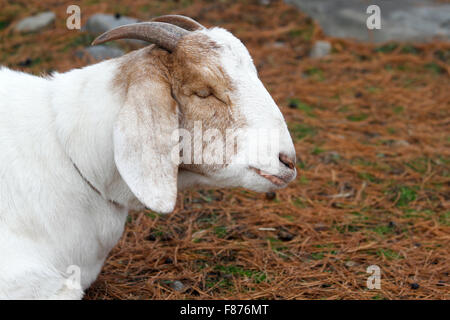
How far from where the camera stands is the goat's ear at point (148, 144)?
2410 millimetres

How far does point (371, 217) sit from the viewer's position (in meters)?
4.31

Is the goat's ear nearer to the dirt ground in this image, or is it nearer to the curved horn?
the curved horn

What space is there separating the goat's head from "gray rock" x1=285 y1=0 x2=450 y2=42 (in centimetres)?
585

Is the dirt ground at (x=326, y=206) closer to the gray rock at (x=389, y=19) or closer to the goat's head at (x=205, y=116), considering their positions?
the gray rock at (x=389, y=19)

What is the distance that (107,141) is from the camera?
263cm

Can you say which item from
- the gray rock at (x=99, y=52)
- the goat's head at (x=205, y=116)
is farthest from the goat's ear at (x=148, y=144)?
the gray rock at (x=99, y=52)

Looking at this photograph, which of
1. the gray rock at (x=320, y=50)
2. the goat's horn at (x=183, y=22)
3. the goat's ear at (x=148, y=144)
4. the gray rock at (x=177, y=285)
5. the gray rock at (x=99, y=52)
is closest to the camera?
the goat's ear at (x=148, y=144)

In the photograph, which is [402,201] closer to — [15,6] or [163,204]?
[163,204]

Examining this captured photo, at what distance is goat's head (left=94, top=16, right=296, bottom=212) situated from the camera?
2486 millimetres

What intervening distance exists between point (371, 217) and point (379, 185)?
1.76 feet

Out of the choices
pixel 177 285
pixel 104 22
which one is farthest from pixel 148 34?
pixel 104 22

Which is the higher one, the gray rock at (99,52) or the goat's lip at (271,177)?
the gray rock at (99,52)

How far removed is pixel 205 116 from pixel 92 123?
523 mm

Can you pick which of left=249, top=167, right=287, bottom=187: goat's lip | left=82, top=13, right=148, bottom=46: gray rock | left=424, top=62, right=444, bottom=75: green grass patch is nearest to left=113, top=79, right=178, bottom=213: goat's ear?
left=249, top=167, right=287, bottom=187: goat's lip
